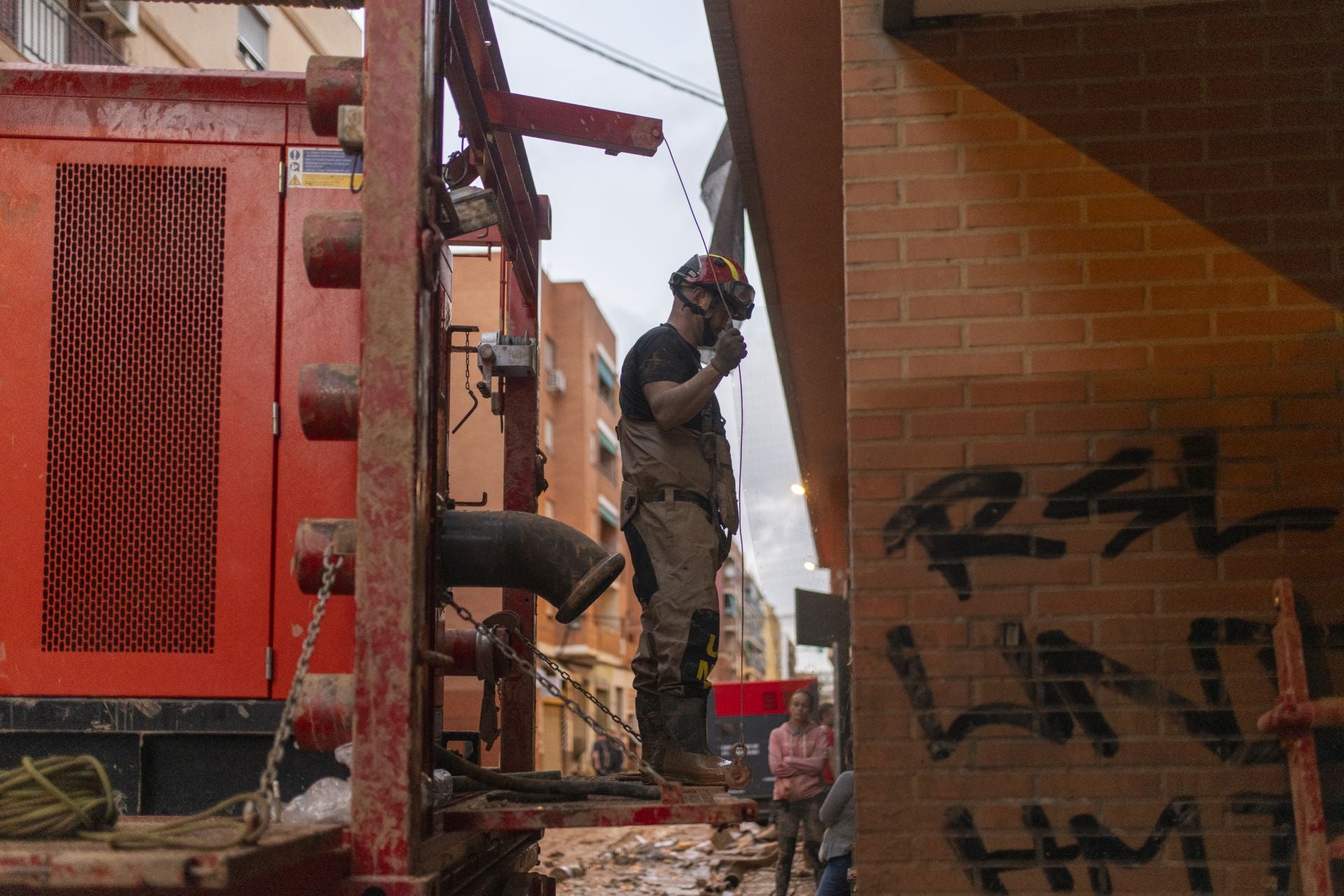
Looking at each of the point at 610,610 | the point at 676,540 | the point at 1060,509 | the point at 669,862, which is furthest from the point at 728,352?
the point at 610,610

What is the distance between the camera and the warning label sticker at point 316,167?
4.71 meters

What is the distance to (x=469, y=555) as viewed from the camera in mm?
4172

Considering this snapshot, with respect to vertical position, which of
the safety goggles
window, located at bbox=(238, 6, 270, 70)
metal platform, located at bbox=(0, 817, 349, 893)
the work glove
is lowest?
metal platform, located at bbox=(0, 817, 349, 893)

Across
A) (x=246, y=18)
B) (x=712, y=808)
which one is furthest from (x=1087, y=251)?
(x=246, y=18)

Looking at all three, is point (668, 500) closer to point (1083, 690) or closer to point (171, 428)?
point (1083, 690)

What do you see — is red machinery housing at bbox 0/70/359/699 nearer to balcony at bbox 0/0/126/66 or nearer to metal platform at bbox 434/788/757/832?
metal platform at bbox 434/788/757/832

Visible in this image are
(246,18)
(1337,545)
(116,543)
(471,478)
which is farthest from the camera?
(246,18)

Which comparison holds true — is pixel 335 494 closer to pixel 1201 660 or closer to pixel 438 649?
pixel 438 649

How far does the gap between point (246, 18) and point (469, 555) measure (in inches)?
712

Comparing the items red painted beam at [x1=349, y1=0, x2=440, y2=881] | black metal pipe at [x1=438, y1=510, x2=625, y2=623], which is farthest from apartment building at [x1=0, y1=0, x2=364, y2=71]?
red painted beam at [x1=349, y1=0, x2=440, y2=881]

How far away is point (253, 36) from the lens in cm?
2002

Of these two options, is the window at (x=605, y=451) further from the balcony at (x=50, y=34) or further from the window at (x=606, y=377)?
the balcony at (x=50, y=34)

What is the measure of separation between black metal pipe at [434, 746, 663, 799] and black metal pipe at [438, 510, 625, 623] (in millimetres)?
531

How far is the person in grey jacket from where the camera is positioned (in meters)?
8.35
